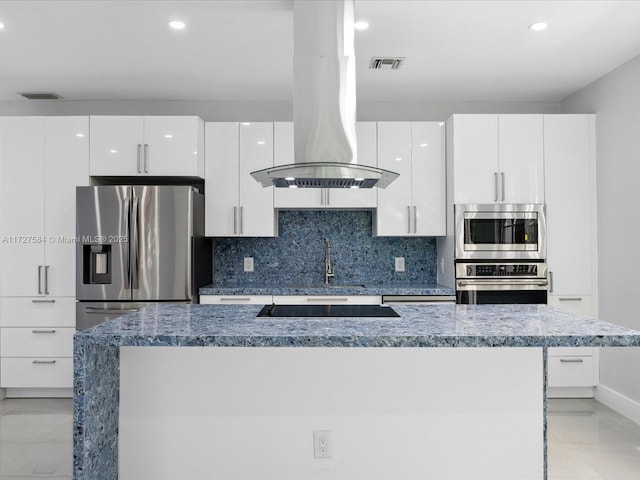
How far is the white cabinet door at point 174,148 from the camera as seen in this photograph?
13.6 feet

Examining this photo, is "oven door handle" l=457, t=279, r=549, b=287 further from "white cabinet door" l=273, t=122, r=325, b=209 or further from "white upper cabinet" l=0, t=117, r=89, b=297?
"white upper cabinet" l=0, t=117, r=89, b=297

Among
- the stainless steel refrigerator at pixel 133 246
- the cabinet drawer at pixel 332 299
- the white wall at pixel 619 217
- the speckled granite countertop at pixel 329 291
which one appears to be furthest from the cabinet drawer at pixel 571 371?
the stainless steel refrigerator at pixel 133 246

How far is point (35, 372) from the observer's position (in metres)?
4.09

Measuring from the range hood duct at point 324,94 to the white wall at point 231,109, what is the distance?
217 centimetres

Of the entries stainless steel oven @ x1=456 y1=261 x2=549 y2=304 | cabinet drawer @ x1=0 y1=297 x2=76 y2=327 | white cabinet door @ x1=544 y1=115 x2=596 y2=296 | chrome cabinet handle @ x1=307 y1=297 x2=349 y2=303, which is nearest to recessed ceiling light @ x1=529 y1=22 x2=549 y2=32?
white cabinet door @ x1=544 y1=115 x2=596 y2=296

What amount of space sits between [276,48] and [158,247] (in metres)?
1.75

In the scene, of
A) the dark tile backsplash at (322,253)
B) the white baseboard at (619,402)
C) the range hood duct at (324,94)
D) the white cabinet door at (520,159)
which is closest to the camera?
the range hood duct at (324,94)

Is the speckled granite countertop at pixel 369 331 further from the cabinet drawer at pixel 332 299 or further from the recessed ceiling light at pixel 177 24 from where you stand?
the recessed ceiling light at pixel 177 24

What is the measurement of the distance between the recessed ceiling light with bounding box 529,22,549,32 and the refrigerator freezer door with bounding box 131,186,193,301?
2750mm

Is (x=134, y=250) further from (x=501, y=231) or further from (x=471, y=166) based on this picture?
(x=501, y=231)

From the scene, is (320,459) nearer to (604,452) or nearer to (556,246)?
(604,452)

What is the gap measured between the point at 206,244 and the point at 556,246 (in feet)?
9.86

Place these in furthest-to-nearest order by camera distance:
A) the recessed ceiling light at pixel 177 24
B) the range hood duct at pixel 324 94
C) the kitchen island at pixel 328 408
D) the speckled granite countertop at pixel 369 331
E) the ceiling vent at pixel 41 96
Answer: the ceiling vent at pixel 41 96
the recessed ceiling light at pixel 177 24
the range hood duct at pixel 324 94
the kitchen island at pixel 328 408
the speckled granite countertop at pixel 369 331

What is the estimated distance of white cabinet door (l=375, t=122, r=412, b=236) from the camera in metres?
4.24
